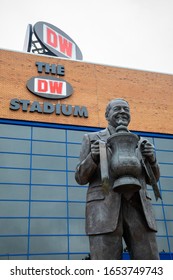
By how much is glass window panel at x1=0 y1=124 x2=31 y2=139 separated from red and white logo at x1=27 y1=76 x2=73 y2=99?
82.2 inches

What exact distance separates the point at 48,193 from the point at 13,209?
5.92 ft

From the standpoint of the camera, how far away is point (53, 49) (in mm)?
21422

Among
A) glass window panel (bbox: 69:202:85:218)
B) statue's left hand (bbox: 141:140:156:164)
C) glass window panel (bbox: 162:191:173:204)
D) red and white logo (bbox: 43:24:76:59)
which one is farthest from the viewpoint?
red and white logo (bbox: 43:24:76:59)

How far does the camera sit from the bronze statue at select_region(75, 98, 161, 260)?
11.6 feet

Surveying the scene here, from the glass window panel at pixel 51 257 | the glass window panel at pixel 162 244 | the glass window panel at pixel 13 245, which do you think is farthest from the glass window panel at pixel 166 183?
the glass window panel at pixel 13 245

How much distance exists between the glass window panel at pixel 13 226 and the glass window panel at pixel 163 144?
8.71 metres

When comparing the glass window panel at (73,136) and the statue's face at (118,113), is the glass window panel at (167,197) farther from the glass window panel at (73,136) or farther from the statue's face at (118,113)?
the statue's face at (118,113)

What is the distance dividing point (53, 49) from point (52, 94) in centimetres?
371

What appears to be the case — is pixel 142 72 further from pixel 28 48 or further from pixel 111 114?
pixel 111 114

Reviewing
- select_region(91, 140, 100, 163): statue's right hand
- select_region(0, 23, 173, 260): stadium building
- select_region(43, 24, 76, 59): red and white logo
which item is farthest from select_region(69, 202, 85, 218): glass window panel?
select_region(91, 140, 100, 163): statue's right hand

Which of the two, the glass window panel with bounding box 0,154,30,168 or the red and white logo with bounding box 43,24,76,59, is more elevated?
the red and white logo with bounding box 43,24,76,59

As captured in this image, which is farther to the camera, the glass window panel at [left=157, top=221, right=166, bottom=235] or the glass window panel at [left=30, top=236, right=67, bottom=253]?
the glass window panel at [left=157, top=221, right=166, bottom=235]

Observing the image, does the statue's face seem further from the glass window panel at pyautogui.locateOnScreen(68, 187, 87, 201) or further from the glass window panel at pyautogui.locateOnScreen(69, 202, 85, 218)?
the glass window panel at pyautogui.locateOnScreen(68, 187, 87, 201)

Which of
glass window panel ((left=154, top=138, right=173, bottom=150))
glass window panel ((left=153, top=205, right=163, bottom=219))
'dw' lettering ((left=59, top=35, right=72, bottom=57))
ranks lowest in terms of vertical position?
glass window panel ((left=153, top=205, right=163, bottom=219))
